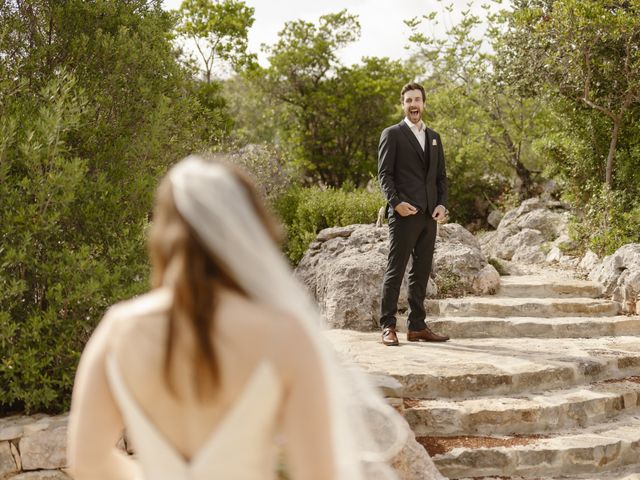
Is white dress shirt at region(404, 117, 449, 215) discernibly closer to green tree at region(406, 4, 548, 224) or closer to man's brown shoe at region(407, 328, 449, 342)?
man's brown shoe at region(407, 328, 449, 342)

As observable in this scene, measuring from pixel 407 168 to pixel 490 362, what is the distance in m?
1.77

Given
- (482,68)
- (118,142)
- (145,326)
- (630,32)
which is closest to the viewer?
(145,326)

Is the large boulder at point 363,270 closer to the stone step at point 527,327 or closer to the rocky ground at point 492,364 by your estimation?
the rocky ground at point 492,364

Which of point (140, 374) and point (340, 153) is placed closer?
point (140, 374)

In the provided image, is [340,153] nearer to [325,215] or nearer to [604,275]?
[325,215]

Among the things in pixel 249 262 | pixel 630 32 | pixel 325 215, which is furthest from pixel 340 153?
pixel 249 262

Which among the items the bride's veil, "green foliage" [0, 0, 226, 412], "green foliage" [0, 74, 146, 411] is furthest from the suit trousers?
the bride's veil

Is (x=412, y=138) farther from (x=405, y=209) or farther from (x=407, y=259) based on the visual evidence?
(x=407, y=259)

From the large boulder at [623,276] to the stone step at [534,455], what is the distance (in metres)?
2.92

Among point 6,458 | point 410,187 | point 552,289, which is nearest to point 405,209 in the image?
point 410,187

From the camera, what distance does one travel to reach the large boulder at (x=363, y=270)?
750cm

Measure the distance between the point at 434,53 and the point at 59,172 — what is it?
563 inches

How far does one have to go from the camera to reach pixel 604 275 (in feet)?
27.7

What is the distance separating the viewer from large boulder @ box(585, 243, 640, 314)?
784cm
